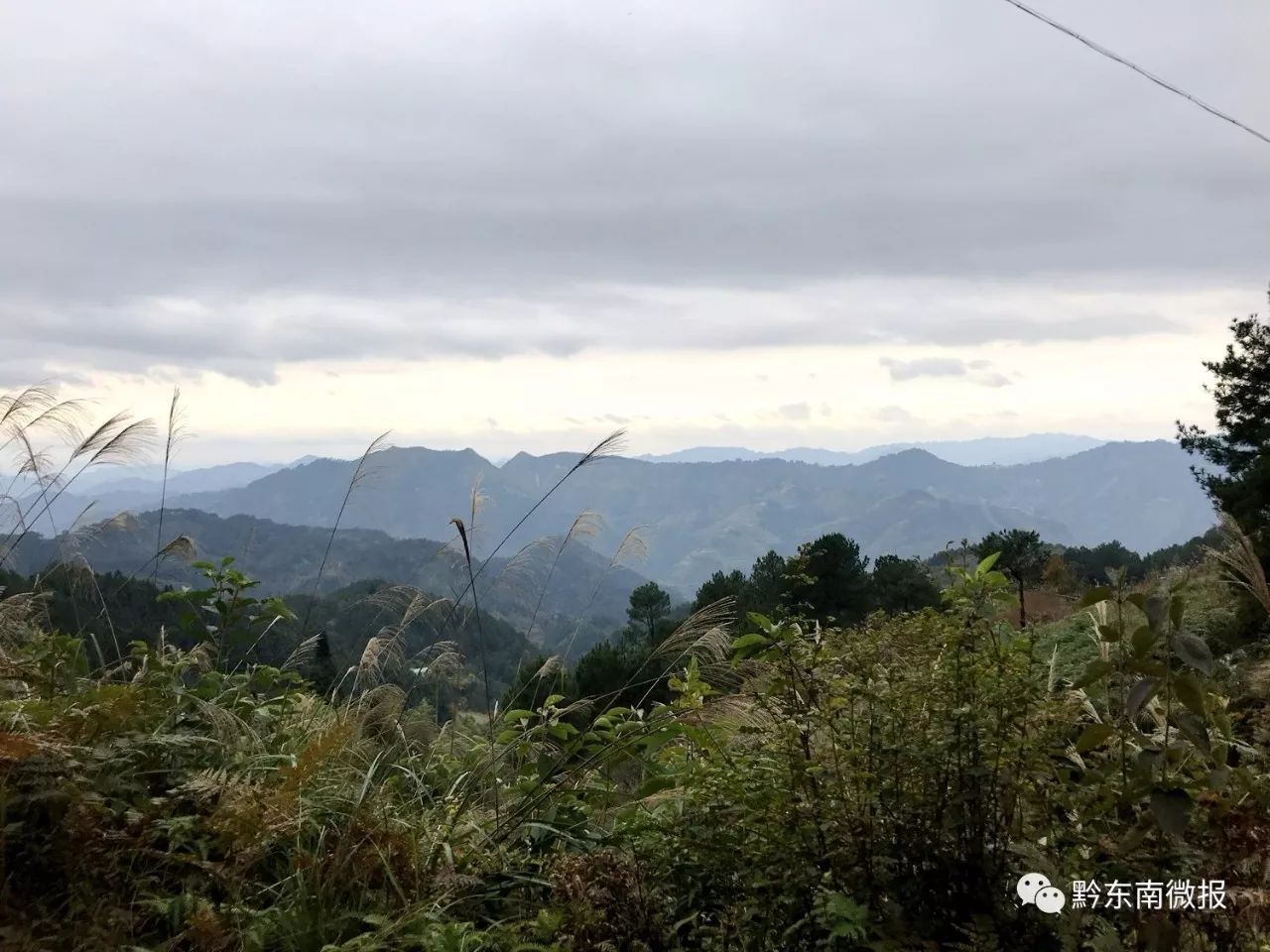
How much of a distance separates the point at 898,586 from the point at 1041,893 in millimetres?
15031

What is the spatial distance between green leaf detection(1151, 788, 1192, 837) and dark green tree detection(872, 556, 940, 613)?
38.9 ft

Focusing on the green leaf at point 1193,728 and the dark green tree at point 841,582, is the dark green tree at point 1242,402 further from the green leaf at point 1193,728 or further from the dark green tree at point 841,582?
the green leaf at point 1193,728

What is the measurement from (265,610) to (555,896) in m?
2.15

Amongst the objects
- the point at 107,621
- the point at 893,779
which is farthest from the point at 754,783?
the point at 107,621

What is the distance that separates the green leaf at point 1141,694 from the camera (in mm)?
1849

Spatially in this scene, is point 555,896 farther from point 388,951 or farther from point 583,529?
point 583,529

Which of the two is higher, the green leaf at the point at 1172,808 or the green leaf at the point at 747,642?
the green leaf at the point at 747,642

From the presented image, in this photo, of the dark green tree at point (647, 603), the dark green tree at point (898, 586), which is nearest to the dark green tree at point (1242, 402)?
the dark green tree at point (898, 586)

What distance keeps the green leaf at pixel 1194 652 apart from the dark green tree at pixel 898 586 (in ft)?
38.8

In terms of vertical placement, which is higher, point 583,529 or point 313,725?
point 583,529

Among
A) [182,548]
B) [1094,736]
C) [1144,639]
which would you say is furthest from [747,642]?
[182,548]

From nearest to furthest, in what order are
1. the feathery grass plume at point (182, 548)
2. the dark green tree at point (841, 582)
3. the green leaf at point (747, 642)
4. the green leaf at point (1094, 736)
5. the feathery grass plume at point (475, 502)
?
the green leaf at point (1094, 736) < the green leaf at point (747, 642) < the feathery grass plume at point (475, 502) < the feathery grass plume at point (182, 548) < the dark green tree at point (841, 582)

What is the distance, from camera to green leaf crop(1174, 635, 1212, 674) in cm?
190

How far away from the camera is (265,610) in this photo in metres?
3.94
